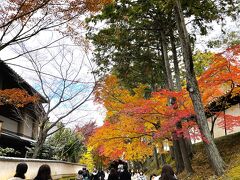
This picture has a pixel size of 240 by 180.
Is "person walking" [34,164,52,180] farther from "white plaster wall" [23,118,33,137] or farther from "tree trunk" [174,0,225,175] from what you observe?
"white plaster wall" [23,118,33,137]

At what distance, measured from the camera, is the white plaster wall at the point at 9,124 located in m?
24.5

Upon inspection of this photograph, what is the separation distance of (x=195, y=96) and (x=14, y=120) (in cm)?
1738

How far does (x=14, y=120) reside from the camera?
26.8 meters

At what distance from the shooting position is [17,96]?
17141 mm

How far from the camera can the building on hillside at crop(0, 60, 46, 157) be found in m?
21.9

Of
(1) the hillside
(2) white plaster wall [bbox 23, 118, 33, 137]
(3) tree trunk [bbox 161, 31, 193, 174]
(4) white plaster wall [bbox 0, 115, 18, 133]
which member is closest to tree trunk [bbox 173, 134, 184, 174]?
(3) tree trunk [bbox 161, 31, 193, 174]

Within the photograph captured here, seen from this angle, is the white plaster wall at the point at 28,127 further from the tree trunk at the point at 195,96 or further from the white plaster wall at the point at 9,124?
the tree trunk at the point at 195,96

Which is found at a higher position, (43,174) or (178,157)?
(178,157)

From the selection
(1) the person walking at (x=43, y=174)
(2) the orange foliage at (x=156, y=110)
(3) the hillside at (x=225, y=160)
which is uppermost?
(2) the orange foliage at (x=156, y=110)

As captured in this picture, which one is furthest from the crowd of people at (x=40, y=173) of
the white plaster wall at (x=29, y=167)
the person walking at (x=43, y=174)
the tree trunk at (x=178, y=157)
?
the tree trunk at (x=178, y=157)

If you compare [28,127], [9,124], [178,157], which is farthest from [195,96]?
[28,127]

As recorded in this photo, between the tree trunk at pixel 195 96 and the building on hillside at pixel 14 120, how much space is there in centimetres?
1097

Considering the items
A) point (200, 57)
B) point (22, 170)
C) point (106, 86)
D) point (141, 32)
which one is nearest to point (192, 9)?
point (141, 32)

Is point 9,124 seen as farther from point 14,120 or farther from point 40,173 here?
point 40,173
